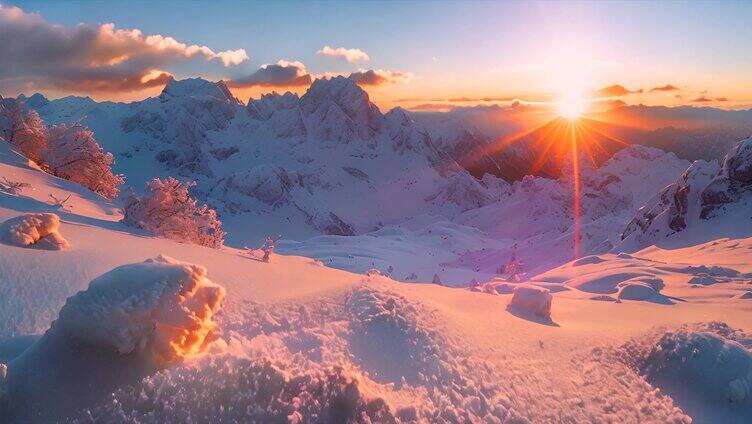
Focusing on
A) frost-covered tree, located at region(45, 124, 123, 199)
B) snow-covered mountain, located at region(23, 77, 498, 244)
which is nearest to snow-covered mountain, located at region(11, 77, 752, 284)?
snow-covered mountain, located at region(23, 77, 498, 244)

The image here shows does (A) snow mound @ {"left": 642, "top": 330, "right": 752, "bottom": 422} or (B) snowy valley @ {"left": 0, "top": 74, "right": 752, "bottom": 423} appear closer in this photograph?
(B) snowy valley @ {"left": 0, "top": 74, "right": 752, "bottom": 423}

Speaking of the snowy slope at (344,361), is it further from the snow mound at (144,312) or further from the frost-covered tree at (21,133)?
the frost-covered tree at (21,133)

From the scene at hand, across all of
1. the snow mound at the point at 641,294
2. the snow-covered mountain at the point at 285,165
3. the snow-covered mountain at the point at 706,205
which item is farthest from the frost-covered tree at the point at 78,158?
the snow-covered mountain at the point at 285,165

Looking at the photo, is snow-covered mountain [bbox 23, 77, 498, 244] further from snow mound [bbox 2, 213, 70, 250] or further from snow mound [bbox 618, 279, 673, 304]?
snow mound [bbox 2, 213, 70, 250]

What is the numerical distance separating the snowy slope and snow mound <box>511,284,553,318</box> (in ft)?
1.00

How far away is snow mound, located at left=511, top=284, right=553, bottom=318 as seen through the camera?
719 cm

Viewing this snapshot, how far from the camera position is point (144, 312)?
3.20 metres

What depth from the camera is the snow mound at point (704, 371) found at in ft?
14.4

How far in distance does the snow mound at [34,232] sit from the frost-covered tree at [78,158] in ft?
35.1

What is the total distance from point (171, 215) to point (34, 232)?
17.1 ft

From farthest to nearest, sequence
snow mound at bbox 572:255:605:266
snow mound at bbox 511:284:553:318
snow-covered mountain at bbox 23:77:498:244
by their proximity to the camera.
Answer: snow-covered mountain at bbox 23:77:498:244, snow mound at bbox 572:255:605:266, snow mound at bbox 511:284:553:318

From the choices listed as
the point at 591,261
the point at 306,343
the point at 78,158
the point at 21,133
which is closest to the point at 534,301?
the point at 306,343

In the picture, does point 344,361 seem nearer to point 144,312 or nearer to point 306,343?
point 306,343

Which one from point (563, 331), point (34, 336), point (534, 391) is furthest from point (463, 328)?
point (34, 336)
